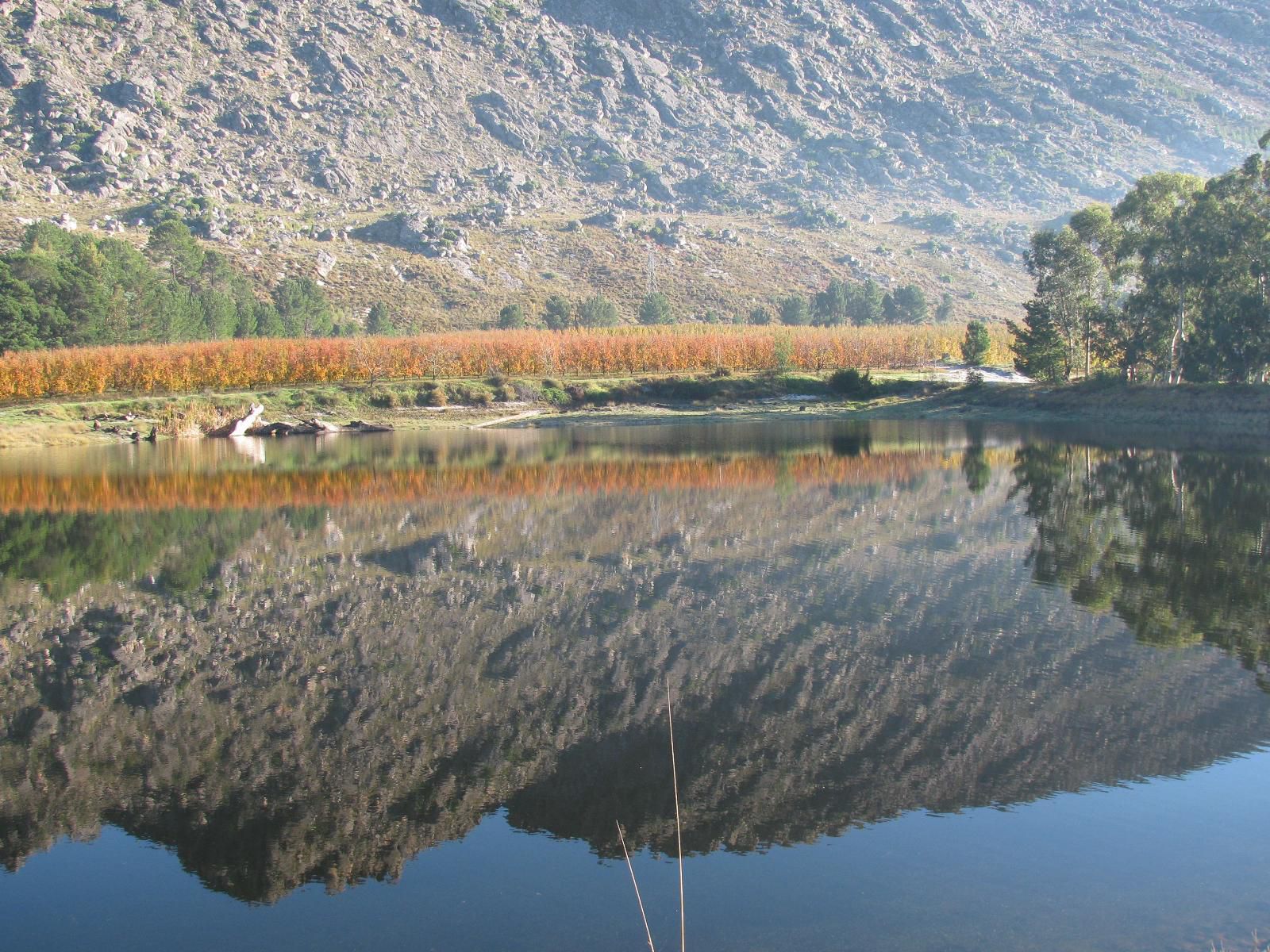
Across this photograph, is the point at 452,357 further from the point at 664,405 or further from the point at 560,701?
the point at 560,701

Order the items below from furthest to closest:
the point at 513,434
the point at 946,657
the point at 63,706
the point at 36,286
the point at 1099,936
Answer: the point at 36,286
the point at 513,434
the point at 946,657
the point at 63,706
the point at 1099,936

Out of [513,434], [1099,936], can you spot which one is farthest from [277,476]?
[1099,936]

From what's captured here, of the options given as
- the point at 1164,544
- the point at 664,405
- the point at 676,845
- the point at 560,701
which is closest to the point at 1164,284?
the point at 664,405

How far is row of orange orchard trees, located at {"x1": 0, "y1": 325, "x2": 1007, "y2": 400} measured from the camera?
86938mm

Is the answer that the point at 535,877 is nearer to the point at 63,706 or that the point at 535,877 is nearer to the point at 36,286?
the point at 63,706

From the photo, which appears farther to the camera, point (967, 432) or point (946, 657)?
point (967, 432)

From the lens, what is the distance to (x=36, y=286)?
320 ft

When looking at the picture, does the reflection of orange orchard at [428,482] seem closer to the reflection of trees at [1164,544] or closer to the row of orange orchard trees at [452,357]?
the reflection of trees at [1164,544]

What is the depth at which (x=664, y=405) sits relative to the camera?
93562 mm

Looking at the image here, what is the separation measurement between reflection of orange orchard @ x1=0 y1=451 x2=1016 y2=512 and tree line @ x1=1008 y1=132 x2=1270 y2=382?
27.7 metres

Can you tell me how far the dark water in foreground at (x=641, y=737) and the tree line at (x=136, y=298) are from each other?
74501 millimetres

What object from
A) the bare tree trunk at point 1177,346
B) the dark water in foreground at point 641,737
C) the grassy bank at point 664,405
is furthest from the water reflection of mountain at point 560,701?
the bare tree trunk at point 1177,346

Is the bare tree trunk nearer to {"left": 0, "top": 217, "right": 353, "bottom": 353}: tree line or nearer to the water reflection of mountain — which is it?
the water reflection of mountain

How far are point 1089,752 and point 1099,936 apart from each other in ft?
14.3
